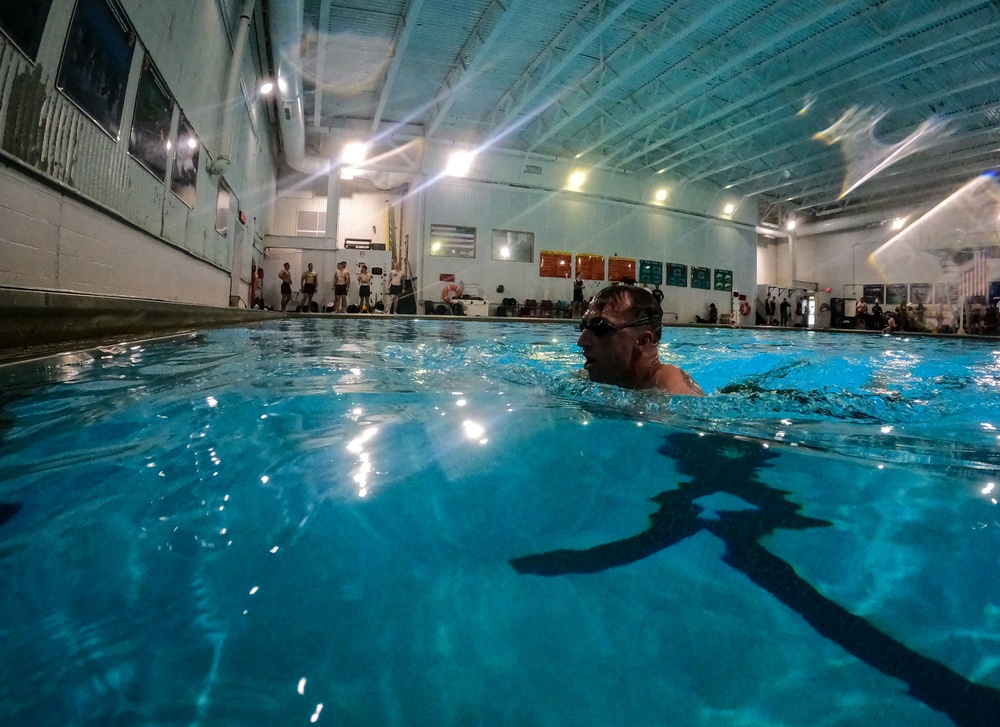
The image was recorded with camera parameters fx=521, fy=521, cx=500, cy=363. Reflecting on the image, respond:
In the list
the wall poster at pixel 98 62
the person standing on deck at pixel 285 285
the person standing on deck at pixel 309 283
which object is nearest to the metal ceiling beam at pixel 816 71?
the person standing on deck at pixel 309 283

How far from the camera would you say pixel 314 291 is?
1616 cm

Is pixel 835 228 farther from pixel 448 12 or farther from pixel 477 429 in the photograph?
pixel 477 429

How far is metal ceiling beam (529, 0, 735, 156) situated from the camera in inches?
415

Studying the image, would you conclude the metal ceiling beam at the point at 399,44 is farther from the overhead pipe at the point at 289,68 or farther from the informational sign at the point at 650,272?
the informational sign at the point at 650,272

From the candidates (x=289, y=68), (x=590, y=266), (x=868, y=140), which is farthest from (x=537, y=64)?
(x=868, y=140)

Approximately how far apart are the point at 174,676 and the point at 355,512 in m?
0.43

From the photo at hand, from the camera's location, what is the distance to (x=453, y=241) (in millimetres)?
18703

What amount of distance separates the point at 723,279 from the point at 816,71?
38.1 feet

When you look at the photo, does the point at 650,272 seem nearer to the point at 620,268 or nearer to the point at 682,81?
the point at 620,268

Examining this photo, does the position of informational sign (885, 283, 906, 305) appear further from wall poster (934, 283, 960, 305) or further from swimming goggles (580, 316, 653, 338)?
swimming goggles (580, 316, 653, 338)

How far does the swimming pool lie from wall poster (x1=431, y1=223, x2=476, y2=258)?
17.4 m

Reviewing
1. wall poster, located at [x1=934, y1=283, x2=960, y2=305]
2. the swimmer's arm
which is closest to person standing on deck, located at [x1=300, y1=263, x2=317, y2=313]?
the swimmer's arm

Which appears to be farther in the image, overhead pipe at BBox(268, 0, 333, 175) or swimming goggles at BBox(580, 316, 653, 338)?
overhead pipe at BBox(268, 0, 333, 175)

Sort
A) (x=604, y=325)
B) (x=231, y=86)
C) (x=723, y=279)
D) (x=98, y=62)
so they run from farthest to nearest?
(x=723, y=279), (x=231, y=86), (x=98, y=62), (x=604, y=325)
